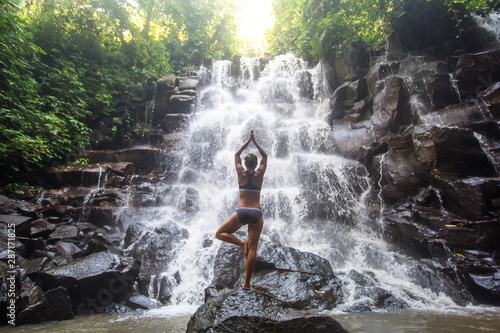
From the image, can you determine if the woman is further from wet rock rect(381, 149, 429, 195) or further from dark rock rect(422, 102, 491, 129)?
dark rock rect(422, 102, 491, 129)

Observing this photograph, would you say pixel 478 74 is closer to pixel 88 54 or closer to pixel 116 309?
pixel 116 309

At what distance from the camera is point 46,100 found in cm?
991

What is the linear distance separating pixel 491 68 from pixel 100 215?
14.8 m

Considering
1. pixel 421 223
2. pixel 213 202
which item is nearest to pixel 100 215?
pixel 213 202

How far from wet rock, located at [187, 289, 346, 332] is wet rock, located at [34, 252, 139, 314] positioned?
2908 millimetres

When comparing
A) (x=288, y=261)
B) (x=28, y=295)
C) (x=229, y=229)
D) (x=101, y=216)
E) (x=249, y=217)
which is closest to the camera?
(x=249, y=217)

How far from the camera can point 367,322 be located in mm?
3580

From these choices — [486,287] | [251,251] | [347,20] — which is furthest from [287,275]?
[347,20]

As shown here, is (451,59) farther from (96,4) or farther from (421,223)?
(96,4)

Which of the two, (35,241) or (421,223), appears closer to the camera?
(35,241)

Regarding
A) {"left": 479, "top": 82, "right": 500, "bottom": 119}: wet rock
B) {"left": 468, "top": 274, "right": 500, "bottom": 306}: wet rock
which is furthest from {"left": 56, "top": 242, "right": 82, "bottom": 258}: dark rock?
{"left": 479, "top": 82, "right": 500, "bottom": 119}: wet rock

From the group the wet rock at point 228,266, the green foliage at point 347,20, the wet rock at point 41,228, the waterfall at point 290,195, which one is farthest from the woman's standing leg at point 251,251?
the green foliage at point 347,20

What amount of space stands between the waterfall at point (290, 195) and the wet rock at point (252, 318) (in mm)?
2330

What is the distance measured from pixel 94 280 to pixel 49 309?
0.77 meters
